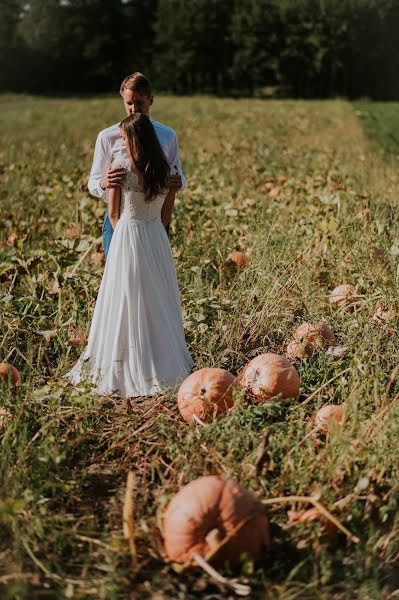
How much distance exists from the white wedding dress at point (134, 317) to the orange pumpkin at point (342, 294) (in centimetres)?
122

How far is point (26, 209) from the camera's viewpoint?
319 inches

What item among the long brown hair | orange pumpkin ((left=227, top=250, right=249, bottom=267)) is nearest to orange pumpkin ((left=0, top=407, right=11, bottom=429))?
the long brown hair

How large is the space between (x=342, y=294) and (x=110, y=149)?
1771 millimetres

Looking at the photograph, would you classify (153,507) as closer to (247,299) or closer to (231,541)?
(231,541)

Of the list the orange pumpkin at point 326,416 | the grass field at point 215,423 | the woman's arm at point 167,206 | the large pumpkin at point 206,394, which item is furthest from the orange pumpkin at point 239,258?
the orange pumpkin at point 326,416

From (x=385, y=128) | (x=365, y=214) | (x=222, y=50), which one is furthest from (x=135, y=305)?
(x=222, y=50)

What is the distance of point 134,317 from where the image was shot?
13.3 feet

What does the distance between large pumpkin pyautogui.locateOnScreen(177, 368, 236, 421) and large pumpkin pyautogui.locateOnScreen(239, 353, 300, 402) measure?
5.5 inches

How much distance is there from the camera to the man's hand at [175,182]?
163 inches

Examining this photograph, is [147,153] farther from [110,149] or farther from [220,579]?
[220,579]

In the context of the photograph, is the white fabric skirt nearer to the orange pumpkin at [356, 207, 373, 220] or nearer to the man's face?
the man's face

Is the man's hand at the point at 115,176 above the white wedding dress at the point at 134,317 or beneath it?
above

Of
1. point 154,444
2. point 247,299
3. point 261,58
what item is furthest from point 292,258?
point 261,58

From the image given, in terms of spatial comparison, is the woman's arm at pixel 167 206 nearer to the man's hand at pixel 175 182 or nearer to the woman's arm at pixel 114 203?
the man's hand at pixel 175 182
